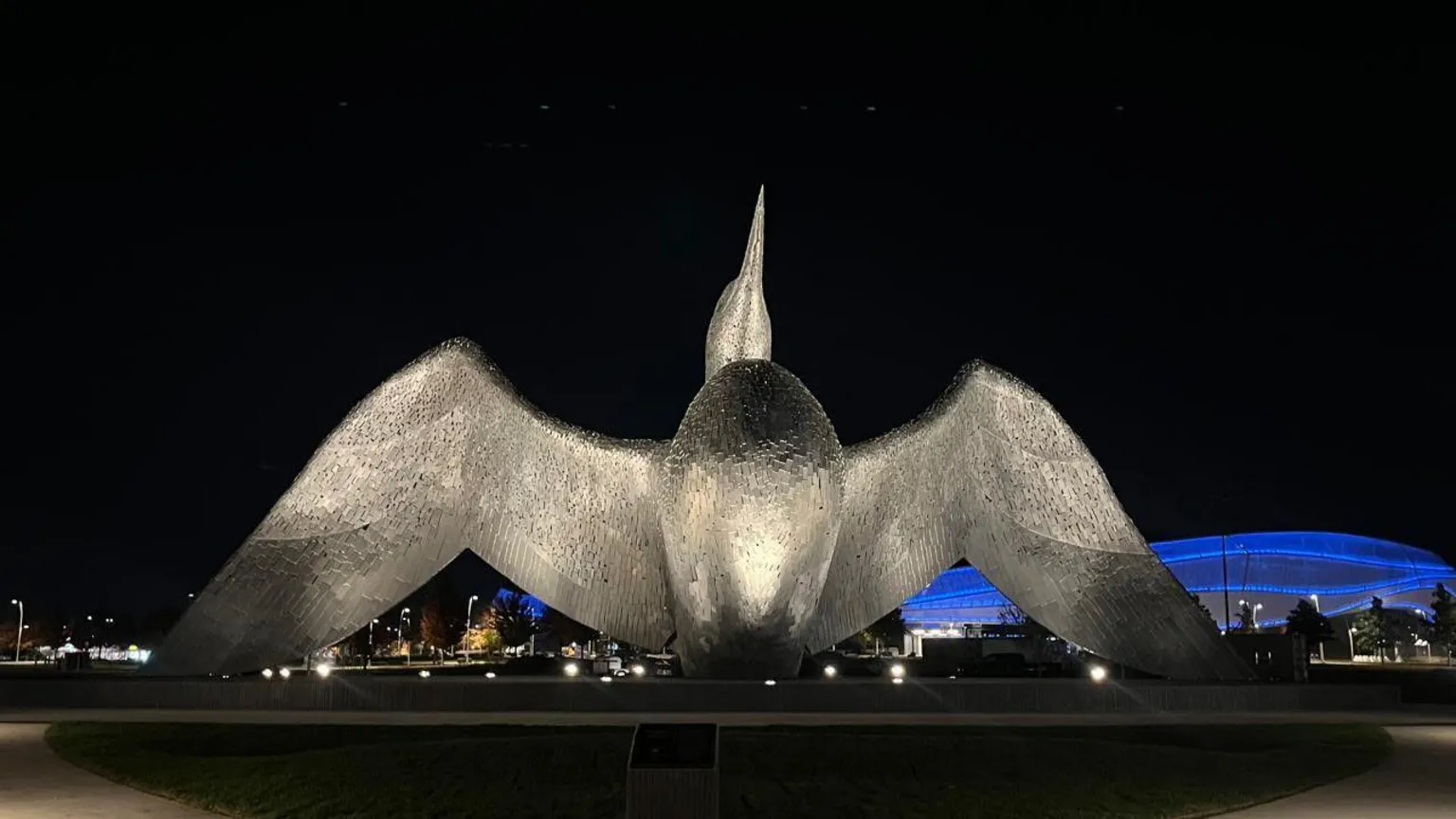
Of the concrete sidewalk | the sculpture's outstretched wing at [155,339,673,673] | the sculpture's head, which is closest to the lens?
the concrete sidewalk

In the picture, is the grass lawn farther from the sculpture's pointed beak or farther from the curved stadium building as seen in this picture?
the curved stadium building

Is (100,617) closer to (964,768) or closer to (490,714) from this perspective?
(490,714)

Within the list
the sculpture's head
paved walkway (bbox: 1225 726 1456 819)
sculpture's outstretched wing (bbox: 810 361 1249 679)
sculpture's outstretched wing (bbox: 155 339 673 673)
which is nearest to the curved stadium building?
sculpture's outstretched wing (bbox: 810 361 1249 679)

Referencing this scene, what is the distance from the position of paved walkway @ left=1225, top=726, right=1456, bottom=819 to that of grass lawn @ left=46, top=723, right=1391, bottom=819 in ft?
1.14

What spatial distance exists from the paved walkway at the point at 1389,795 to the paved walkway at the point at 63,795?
9499mm

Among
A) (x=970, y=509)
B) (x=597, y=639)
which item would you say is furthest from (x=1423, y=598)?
(x=970, y=509)

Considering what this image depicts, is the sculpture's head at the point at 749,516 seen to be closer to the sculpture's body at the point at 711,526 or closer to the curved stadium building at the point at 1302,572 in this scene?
the sculpture's body at the point at 711,526

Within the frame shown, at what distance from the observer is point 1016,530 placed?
21359 mm

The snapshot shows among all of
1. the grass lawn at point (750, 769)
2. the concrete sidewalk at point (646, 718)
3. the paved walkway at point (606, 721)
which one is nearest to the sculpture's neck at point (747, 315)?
the concrete sidewalk at point (646, 718)

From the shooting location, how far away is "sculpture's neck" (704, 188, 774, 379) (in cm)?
2384

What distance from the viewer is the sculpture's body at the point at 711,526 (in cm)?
1898

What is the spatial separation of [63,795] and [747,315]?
1529 cm

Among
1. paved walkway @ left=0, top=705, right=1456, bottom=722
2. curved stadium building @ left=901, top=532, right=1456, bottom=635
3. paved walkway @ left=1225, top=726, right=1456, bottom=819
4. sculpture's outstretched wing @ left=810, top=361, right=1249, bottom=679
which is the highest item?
curved stadium building @ left=901, top=532, right=1456, bottom=635

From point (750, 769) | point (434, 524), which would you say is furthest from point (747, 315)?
point (750, 769)
